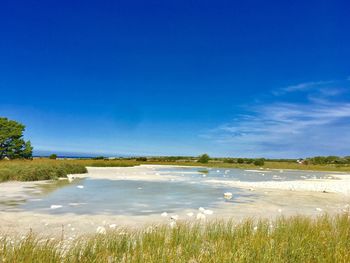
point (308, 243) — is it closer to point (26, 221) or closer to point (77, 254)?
point (77, 254)

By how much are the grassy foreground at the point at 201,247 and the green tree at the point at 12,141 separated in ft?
128

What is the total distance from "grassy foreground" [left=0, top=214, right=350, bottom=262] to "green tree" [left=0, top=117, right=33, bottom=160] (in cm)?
3893

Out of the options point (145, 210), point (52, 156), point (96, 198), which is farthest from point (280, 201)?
point (52, 156)

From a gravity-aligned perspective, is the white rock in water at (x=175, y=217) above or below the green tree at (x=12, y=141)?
below

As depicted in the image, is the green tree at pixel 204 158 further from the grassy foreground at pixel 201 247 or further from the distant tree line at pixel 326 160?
the grassy foreground at pixel 201 247

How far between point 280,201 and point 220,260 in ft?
31.9

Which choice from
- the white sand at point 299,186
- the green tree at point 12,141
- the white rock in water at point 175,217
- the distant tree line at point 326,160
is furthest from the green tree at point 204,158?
the white rock in water at point 175,217

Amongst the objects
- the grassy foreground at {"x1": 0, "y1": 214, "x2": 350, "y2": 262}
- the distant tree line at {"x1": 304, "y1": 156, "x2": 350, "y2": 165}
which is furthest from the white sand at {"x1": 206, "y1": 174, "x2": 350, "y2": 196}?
the distant tree line at {"x1": 304, "y1": 156, "x2": 350, "y2": 165}

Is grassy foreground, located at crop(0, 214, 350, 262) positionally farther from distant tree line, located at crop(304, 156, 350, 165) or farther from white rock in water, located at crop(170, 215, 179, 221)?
distant tree line, located at crop(304, 156, 350, 165)

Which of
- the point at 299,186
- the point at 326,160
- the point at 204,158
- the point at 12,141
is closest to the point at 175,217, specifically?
the point at 299,186

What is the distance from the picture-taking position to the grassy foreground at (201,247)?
167 inches

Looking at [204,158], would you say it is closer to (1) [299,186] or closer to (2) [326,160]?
(2) [326,160]

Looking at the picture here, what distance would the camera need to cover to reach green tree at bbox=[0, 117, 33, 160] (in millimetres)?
40000

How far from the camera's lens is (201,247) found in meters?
5.21
